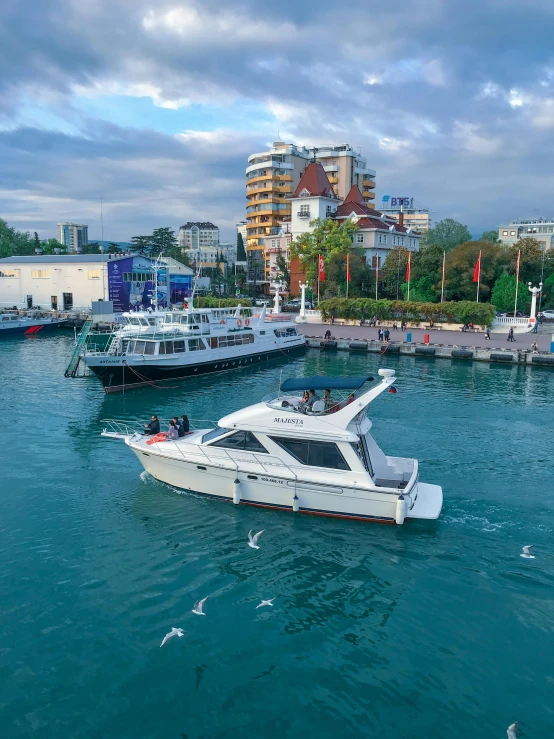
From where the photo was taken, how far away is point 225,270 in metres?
146

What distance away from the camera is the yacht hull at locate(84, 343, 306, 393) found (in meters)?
33.7

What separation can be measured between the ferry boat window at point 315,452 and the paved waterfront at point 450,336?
36313mm

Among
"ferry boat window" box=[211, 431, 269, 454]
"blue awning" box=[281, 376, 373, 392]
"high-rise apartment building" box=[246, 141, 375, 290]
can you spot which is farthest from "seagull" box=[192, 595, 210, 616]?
"high-rise apartment building" box=[246, 141, 375, 290]

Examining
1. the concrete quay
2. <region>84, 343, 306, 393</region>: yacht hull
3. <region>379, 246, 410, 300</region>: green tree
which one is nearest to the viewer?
<region>84, 343, 306, 393</region>: yacht hull

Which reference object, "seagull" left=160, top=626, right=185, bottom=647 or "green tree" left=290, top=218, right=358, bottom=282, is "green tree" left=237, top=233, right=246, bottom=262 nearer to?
"green tree" left=290, top=218, right=358, bottom=282

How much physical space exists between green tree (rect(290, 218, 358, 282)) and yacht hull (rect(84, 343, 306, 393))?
114 feet

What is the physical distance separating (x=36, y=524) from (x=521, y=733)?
12730 mm

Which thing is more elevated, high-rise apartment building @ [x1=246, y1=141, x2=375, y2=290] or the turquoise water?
high-rise apartment building @ [x1=246, y1=141, x2=375, y2=290]

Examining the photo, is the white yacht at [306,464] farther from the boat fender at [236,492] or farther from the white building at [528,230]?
the white building at [528,230]

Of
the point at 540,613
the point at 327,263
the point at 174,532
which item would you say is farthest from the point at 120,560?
the point at 327,263

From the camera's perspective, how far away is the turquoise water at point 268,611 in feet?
30.6

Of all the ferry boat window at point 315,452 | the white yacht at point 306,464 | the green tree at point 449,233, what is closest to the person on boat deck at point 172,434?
the white yacht at point 306,464

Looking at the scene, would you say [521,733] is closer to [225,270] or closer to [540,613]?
[540,613]

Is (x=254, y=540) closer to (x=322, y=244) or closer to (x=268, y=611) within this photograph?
(x=268, y=611)
